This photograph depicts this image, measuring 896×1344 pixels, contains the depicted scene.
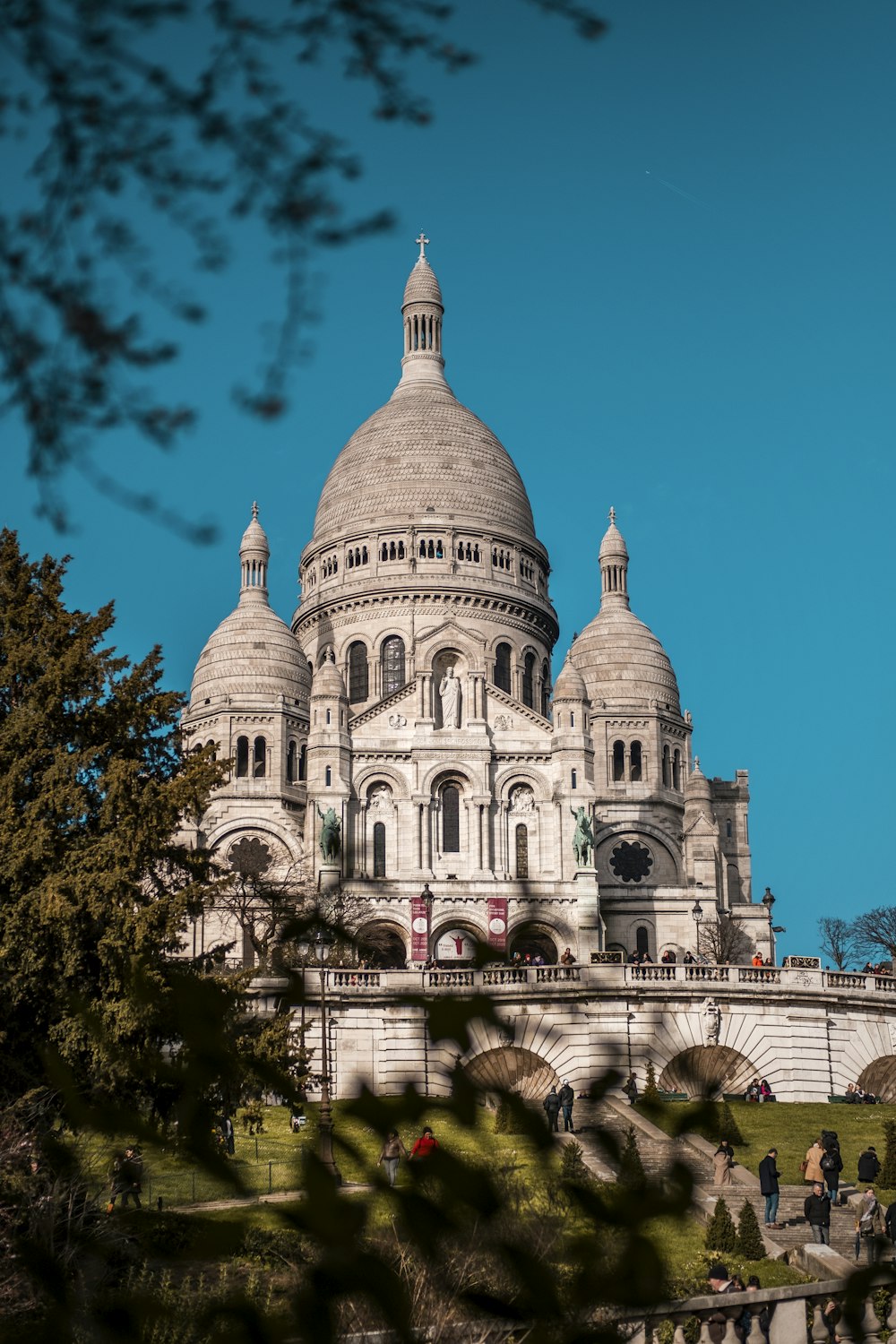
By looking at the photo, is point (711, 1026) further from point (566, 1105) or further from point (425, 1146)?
point (425, 1146)

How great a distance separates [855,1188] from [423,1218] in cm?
2804

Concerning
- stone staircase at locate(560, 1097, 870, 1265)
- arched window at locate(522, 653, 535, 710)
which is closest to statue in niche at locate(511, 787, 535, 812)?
arched window at locate(522, 653, 535, 710)

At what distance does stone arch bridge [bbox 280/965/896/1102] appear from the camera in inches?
1784

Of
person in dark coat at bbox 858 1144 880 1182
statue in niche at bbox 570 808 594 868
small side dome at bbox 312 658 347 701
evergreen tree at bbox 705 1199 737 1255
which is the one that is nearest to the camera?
evergreen tree at bbox 705 1199 737 1255

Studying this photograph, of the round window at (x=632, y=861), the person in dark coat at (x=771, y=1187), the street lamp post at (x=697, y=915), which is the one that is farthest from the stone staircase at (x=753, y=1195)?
the round window at (x=632, y=861)

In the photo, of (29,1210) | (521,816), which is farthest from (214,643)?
(29,1210)

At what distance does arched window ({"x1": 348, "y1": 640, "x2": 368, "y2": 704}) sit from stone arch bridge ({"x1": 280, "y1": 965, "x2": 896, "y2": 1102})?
126 feet

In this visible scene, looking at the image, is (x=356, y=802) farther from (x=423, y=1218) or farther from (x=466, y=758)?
(x=423, y=1218)

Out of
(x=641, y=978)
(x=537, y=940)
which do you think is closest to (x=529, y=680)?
(x=537, y=940)

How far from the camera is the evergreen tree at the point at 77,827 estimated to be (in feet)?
95.1

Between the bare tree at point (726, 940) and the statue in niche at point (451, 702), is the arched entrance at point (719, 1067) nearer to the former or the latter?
the bare tree at point (726, 940)

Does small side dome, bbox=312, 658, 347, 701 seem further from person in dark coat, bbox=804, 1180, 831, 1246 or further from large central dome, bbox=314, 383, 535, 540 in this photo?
person in dark coat, bbox=804, 1180, 831, 1246

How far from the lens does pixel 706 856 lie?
8025 cm

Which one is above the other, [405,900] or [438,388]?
[438,388]
